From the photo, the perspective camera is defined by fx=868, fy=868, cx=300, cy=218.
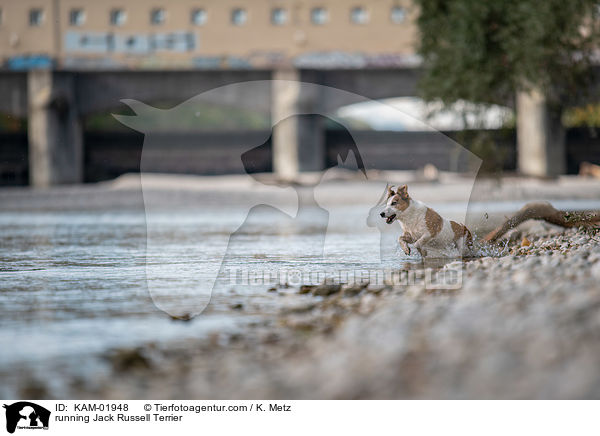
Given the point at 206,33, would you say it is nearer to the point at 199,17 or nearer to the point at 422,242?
the point at 199,17

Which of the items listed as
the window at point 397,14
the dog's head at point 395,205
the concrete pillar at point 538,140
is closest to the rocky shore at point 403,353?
the dog's head at point 395,205

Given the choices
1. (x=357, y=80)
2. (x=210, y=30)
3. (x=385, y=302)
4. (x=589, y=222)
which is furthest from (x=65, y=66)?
(x=385, y=302)

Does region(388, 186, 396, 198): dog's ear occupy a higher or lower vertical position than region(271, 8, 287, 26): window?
lower

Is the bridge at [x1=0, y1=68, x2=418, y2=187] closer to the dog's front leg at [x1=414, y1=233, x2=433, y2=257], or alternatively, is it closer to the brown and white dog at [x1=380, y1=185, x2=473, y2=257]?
the brown and white dog at [x1=380, y1=185, x2=473, y2=257]

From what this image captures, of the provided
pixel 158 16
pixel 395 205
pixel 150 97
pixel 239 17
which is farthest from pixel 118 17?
pixel 395 205

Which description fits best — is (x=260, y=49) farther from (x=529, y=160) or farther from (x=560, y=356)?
(x=560, y=356)

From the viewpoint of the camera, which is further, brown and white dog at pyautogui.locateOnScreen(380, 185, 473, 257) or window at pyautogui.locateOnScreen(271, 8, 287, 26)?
window at pyautogui.locateOnScreen(271, 8, 287, 26)

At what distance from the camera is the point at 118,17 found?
33.0 metres

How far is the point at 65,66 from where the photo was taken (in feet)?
102

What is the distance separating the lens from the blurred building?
31.7 metres

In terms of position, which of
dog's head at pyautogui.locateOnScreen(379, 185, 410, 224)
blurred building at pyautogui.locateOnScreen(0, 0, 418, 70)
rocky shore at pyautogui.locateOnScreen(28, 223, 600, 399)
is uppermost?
blurred building at pyautogui.locateOnScreen(0, 0, 418, 70)

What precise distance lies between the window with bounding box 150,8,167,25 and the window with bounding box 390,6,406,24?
28.9ft

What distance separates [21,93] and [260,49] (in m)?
8.98
